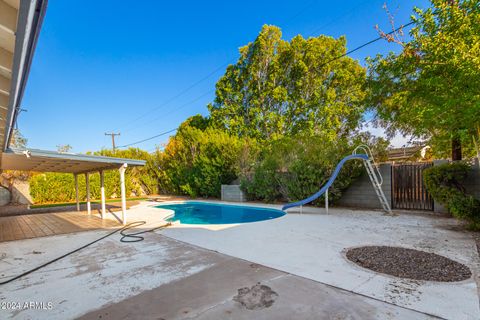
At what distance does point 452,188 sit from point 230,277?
247 inches

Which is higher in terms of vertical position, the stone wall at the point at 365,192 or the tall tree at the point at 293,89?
the tall tree at the point at 293,89

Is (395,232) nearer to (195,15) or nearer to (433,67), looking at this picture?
(433,67)

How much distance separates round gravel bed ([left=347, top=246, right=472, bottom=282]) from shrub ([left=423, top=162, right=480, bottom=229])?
241 cm

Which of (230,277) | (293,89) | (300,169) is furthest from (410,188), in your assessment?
(293,89)

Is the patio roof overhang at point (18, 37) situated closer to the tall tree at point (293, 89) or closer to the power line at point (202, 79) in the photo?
the power line at point (202, 79)

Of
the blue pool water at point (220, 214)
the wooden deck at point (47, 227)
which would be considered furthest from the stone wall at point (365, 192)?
the wooden deck at point (47, 227)

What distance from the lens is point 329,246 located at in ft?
16.1

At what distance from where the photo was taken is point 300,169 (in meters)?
10.7

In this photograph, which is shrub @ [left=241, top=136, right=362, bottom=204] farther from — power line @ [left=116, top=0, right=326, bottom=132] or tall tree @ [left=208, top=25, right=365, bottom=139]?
tall tree @ [left=208, top=25, right=365, bottom=139]

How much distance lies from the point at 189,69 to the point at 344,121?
13035 millimetres

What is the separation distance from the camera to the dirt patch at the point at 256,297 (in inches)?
106

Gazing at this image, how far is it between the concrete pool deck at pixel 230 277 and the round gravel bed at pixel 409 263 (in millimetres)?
169

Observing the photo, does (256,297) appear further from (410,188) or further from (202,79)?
(202,79)

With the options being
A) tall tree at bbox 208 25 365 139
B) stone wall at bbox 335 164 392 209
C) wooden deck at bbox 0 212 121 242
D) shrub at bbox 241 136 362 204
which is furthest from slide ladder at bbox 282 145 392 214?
tall tree at bbox 208 25 365 139
